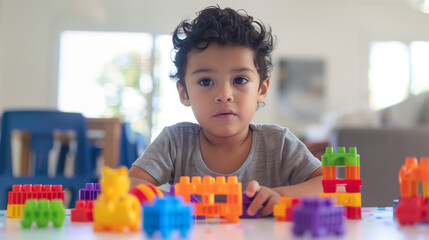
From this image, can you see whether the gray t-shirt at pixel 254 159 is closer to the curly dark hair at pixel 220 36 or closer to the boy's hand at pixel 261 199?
the curly dark hair at pixel 220 36

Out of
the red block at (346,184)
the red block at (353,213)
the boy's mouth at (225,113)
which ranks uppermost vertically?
the boy's mouth at (225,113)

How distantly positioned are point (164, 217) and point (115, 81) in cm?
543

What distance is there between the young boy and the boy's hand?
178mm

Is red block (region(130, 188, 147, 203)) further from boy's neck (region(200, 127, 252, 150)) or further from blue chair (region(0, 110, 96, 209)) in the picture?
blue chair (region(0, 110, 96, 209))

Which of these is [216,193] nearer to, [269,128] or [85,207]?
[85,207]

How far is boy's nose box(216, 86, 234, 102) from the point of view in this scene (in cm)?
110

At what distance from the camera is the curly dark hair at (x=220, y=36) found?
3.77 ft

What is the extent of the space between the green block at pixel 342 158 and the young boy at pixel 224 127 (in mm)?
191

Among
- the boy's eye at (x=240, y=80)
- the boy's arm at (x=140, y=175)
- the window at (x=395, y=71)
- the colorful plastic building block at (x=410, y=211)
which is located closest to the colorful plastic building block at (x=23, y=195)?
the boy's arm at (x=140, y=175)

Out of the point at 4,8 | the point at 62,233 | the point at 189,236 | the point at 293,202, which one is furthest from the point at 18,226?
the point at 4,8

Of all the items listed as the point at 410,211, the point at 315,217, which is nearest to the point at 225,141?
the point at 410,211

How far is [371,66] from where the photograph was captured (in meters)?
6.23

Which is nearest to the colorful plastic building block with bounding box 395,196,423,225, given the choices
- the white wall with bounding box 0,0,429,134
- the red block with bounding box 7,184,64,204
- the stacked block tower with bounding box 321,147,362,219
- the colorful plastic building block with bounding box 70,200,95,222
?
the stacked block tower with bounding box 321,147,362,219

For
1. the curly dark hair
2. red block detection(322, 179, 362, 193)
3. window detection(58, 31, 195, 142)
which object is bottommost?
red block detection(322, 179, 362, 193)
